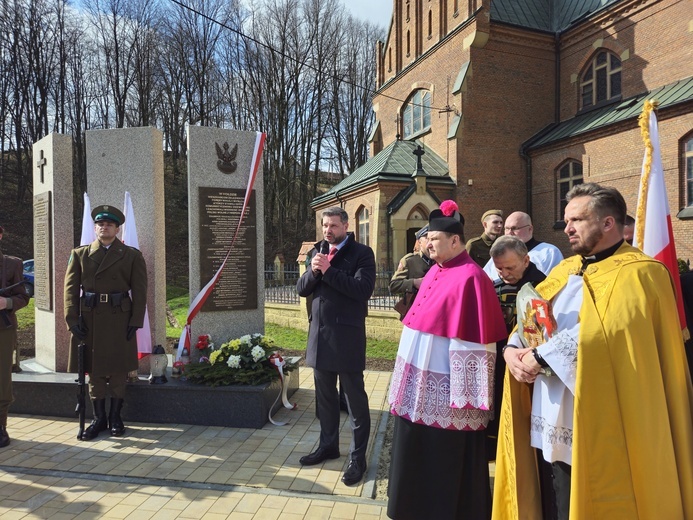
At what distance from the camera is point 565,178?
1762cm

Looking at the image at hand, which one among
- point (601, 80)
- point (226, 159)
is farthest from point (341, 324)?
point (601, 80)

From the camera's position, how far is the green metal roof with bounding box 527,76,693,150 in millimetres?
13680

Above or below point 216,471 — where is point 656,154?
above

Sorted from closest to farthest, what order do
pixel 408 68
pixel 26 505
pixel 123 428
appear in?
pixel 26 505 → pixel 123 428 → pixel 408 68

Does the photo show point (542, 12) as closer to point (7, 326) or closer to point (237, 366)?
point (237, 366)

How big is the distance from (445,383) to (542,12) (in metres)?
23.2

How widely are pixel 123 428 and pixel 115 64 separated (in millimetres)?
35451

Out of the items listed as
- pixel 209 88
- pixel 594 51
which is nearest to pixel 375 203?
pixel 594 51

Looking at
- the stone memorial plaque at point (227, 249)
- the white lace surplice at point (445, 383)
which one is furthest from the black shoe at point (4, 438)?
the white lace surplice at point (445, 383)

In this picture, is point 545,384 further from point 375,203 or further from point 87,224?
point 375,203

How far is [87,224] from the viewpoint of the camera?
549cm

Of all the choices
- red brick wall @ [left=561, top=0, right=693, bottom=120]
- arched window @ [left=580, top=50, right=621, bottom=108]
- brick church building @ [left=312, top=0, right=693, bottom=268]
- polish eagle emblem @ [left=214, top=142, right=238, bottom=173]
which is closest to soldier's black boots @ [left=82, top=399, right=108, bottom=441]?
polish eagle emblem @ [left=214, top=142, right=238, bottom=173]

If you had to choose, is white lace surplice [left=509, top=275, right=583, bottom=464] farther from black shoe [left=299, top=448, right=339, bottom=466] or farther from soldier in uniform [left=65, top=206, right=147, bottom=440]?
soldier in uniform [left=65, top=206, right=147, bottom=440]

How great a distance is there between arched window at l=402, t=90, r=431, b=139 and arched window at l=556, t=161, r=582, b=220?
5.97m
